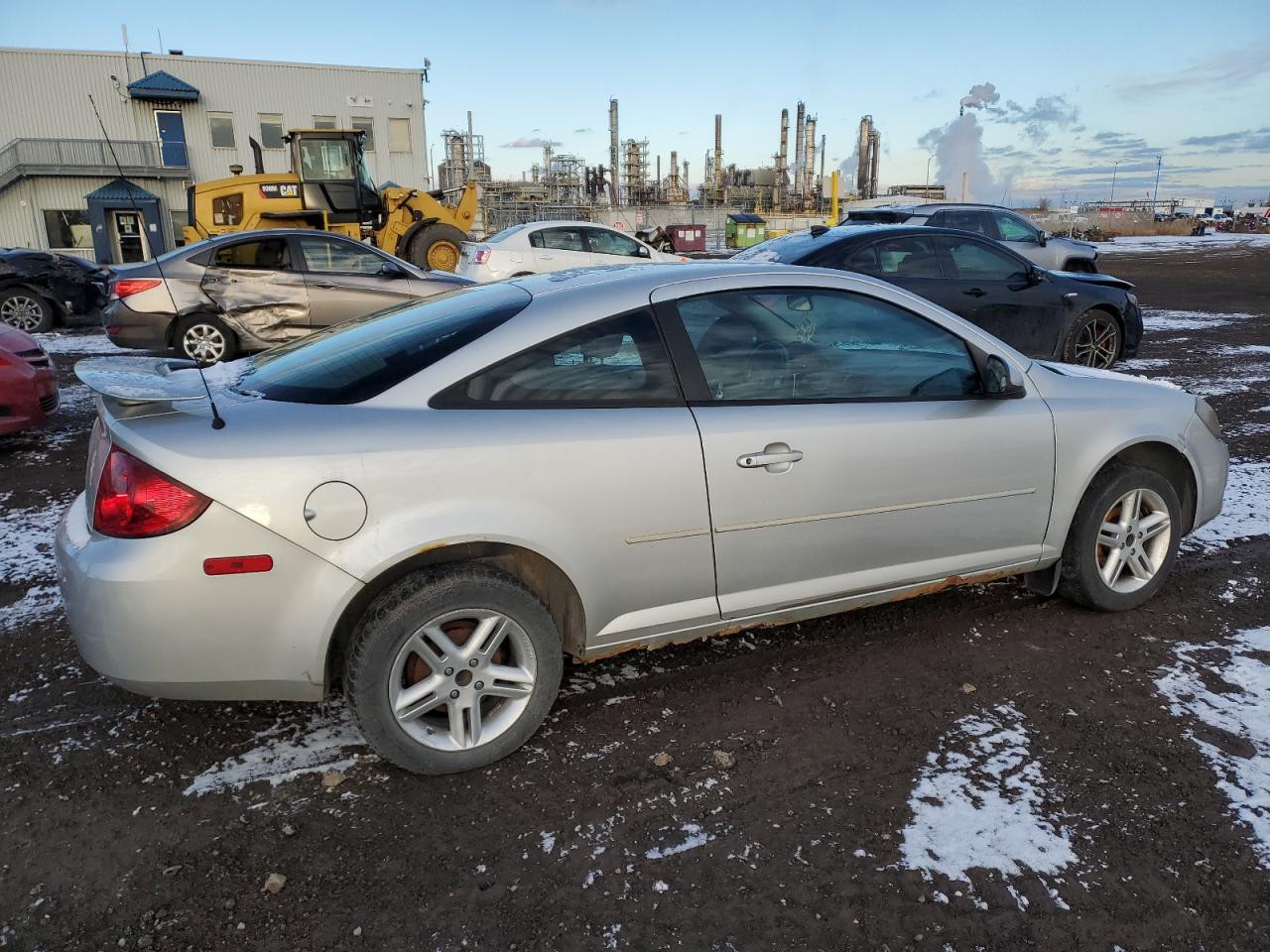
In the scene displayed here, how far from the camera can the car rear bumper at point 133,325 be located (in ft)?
30.8

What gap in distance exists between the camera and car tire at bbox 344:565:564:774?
2.53 m

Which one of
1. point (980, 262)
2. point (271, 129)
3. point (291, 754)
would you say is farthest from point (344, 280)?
point (271, 129)

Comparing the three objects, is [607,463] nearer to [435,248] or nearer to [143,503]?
[143,503]

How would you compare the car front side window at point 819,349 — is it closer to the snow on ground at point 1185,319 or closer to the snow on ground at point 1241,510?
the snow on ground at point 1241,510

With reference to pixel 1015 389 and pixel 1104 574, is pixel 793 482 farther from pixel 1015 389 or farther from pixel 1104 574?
pixel 1104 574

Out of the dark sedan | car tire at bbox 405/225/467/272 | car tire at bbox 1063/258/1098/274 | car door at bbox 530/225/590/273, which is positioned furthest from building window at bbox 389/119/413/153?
the dark sedan

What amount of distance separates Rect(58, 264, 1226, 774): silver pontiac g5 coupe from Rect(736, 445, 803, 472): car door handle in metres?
0.02

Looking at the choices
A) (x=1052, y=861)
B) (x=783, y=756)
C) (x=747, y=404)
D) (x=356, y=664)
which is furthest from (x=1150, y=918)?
(x=356, y=664)

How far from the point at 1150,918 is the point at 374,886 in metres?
1.95

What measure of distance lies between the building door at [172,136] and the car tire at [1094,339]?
37324mm

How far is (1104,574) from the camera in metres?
3.72

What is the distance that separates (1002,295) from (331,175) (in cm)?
1312

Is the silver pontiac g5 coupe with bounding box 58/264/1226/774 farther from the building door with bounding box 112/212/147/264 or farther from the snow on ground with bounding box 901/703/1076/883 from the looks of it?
the building door with bounding box 112/212/147/264

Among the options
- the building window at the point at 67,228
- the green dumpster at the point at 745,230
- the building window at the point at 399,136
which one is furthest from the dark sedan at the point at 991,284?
the building window at the point at 67,228
